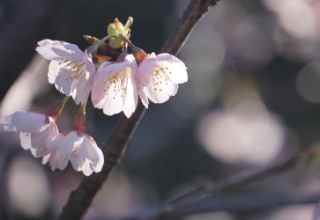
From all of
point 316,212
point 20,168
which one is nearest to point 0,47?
point 316,212

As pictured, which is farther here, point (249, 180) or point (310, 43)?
point (310, 43)

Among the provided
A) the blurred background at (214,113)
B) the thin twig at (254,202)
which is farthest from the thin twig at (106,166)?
the blurred background at (214,113)

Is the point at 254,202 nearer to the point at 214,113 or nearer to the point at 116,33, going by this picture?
the point at 116,33

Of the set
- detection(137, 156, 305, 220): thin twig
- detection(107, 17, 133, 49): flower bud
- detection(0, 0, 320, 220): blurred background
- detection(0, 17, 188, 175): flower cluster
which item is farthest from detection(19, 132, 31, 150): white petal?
detection(0, 0, 320, 220): blurred background

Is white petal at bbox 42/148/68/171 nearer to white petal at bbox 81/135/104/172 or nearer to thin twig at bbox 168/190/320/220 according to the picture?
white petal at bbox 81/135/104/172

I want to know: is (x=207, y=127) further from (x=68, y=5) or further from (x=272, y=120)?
(x=68, y=5)

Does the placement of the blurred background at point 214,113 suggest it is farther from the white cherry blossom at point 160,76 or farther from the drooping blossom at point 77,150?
the white cherry blossom at point 160,76

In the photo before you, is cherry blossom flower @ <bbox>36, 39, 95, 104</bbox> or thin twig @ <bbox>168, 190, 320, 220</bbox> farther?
→ thin twig @ <bbox>168, 190, 320, 220</bbox>

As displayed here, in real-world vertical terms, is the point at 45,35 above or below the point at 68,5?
below
